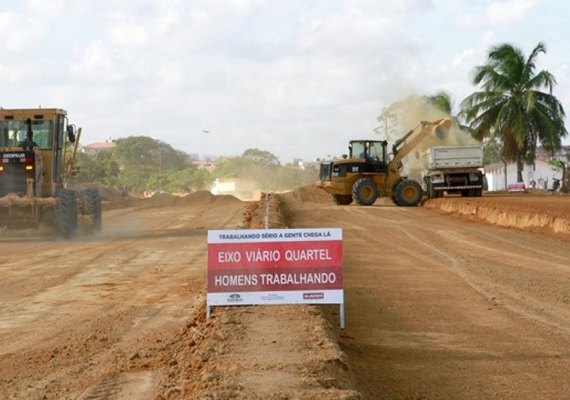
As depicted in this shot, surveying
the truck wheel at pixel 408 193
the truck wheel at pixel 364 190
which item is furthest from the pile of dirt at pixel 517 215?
the truck wheel at pixel 364 190

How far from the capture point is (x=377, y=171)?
4244cm

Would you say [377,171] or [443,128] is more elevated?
[443,128]

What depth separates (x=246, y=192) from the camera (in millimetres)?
87875

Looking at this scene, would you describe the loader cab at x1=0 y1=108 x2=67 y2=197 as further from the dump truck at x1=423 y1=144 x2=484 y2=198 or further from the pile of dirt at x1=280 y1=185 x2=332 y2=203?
the pile of dirt at x1=280 y1=185 x2=332 y2=203

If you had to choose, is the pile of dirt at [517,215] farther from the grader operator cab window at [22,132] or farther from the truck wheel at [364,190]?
the grader operator cab window at [22,132]

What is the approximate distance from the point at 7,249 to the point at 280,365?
15807 millimetres

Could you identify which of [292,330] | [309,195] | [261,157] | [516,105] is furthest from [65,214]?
[261,157]

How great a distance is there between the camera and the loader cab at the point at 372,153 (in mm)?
42281

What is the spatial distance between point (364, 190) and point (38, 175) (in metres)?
19.8

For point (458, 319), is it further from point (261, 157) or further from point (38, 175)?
point (261, 157)

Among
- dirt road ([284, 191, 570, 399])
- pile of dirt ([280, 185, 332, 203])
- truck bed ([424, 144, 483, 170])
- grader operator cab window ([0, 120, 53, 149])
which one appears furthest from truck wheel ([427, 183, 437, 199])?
grader operator cab window ([0, 120, 53, 149])

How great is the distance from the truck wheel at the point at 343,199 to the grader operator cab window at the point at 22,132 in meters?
20.5

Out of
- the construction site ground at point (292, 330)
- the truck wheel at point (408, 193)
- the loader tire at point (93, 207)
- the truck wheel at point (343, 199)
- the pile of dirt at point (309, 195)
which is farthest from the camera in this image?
the pile of dirt at point (309, 195)

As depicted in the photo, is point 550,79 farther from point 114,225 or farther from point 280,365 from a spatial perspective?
point 280,365
